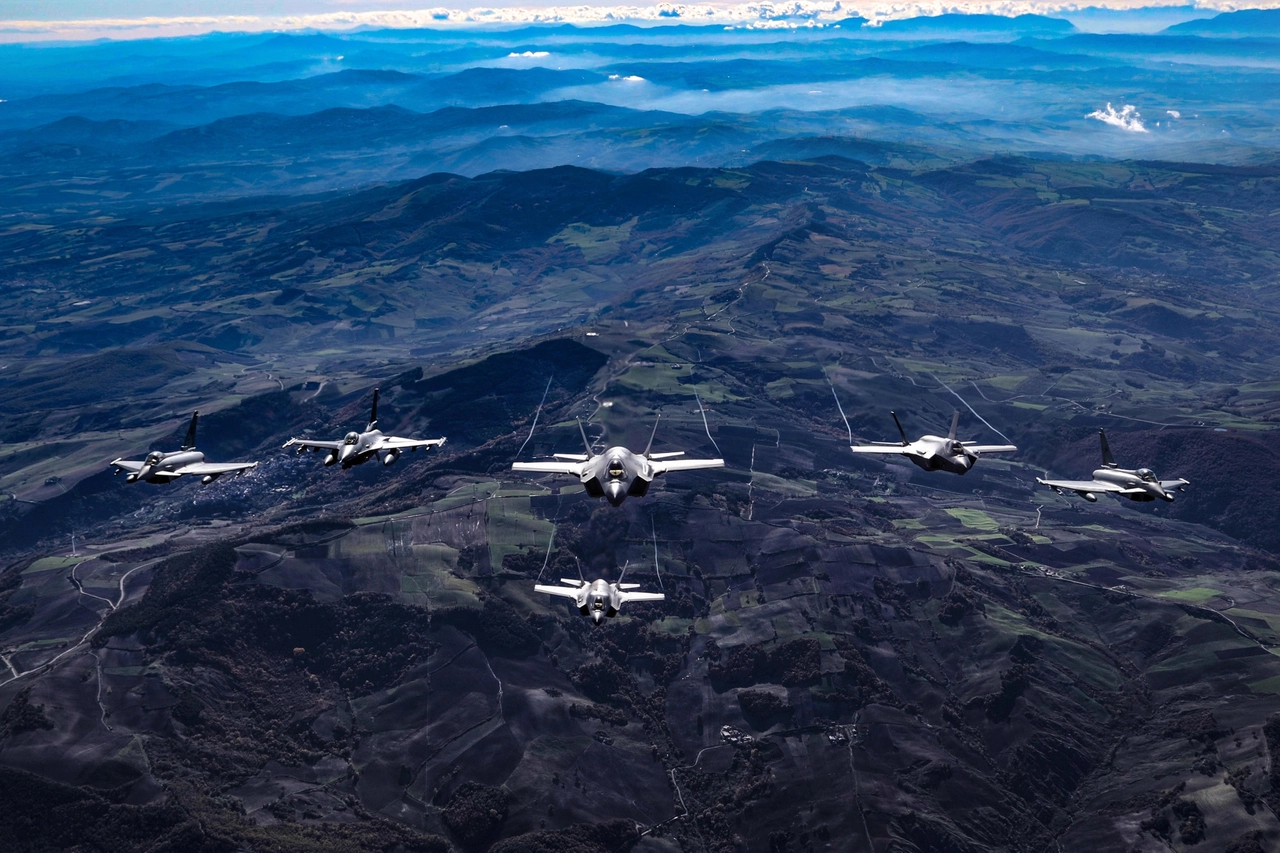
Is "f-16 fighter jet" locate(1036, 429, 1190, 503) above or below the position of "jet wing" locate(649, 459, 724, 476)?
below

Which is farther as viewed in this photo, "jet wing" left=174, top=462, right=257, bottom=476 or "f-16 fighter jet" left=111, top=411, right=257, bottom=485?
"f-16 fighter jet" left=111, top=411, right=257, bottom=485

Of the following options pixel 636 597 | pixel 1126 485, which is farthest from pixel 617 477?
pixel 1126 485

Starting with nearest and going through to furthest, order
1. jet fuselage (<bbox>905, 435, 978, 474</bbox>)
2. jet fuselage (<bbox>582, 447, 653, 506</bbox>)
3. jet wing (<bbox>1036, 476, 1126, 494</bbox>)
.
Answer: jet fuselage (<bbox>582, 447, 653, 506</bbox>) → jet wing (<bbox>1036, 476, 1126, 494</bbox>) → jet fuselage (<bbox>905, 435, 978, 474</bbox>)

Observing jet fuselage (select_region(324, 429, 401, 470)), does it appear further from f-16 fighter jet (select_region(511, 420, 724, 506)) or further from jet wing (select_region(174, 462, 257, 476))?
f-16 fighter jet (select_region(511, 420, 724, 506))

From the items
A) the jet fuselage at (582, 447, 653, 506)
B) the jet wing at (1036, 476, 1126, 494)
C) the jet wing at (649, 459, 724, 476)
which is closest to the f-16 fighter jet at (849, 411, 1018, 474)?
the jet wing at (1036, 476, 1126, 494)

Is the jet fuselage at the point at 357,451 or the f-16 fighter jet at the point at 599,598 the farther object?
the f-16 fighter jet at the point at 599,598

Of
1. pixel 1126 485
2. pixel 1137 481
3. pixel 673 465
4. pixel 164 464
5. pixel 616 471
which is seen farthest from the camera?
pixel 164 464

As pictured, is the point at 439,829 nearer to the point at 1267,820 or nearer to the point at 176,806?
the point at 176,806

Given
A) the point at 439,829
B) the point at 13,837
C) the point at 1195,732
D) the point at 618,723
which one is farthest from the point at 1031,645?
the point at 13,837

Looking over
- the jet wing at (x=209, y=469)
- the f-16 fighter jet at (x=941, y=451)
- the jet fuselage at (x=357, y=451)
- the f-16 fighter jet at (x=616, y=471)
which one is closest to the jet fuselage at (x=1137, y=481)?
the f-16 fighter jet at (x=941, y=451)

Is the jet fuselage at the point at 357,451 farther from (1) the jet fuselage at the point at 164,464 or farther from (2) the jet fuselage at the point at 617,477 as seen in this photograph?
(2) the jet fuselage at the point at 617,477

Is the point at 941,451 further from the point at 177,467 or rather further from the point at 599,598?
the point at 177,467
